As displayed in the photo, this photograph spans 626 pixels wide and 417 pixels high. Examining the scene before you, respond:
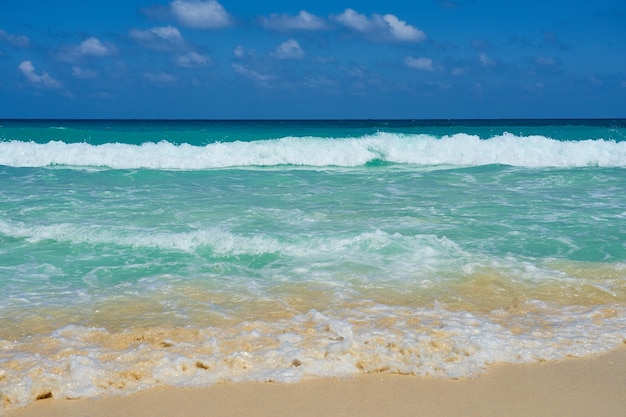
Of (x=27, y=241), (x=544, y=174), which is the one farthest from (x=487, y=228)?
(x=544, y=174)

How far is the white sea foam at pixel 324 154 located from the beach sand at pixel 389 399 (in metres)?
16.3

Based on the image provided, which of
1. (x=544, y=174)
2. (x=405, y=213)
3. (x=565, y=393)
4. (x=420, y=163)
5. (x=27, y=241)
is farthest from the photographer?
(x=420, y=163)

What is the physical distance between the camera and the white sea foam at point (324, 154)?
66.4ft

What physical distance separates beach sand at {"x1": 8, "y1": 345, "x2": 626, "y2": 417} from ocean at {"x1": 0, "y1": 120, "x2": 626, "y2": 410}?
13 cm

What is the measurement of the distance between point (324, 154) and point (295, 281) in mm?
15224

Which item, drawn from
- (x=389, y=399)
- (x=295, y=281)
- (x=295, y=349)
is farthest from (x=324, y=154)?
(x=389, y=399)

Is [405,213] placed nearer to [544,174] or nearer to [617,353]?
[617,353]

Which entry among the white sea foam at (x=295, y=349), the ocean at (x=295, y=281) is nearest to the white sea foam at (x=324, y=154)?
the ocean at (x=295, y=281)

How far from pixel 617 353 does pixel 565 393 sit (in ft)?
2.81

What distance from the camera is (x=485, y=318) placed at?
16.1ft

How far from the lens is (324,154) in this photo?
2102 cm

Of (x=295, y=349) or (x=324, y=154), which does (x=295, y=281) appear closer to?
(x=295, y=349)

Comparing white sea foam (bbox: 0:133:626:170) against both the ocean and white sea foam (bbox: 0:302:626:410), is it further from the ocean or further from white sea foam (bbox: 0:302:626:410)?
white sea foam (bbox: 0:302:626:410)

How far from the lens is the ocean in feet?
13.6
